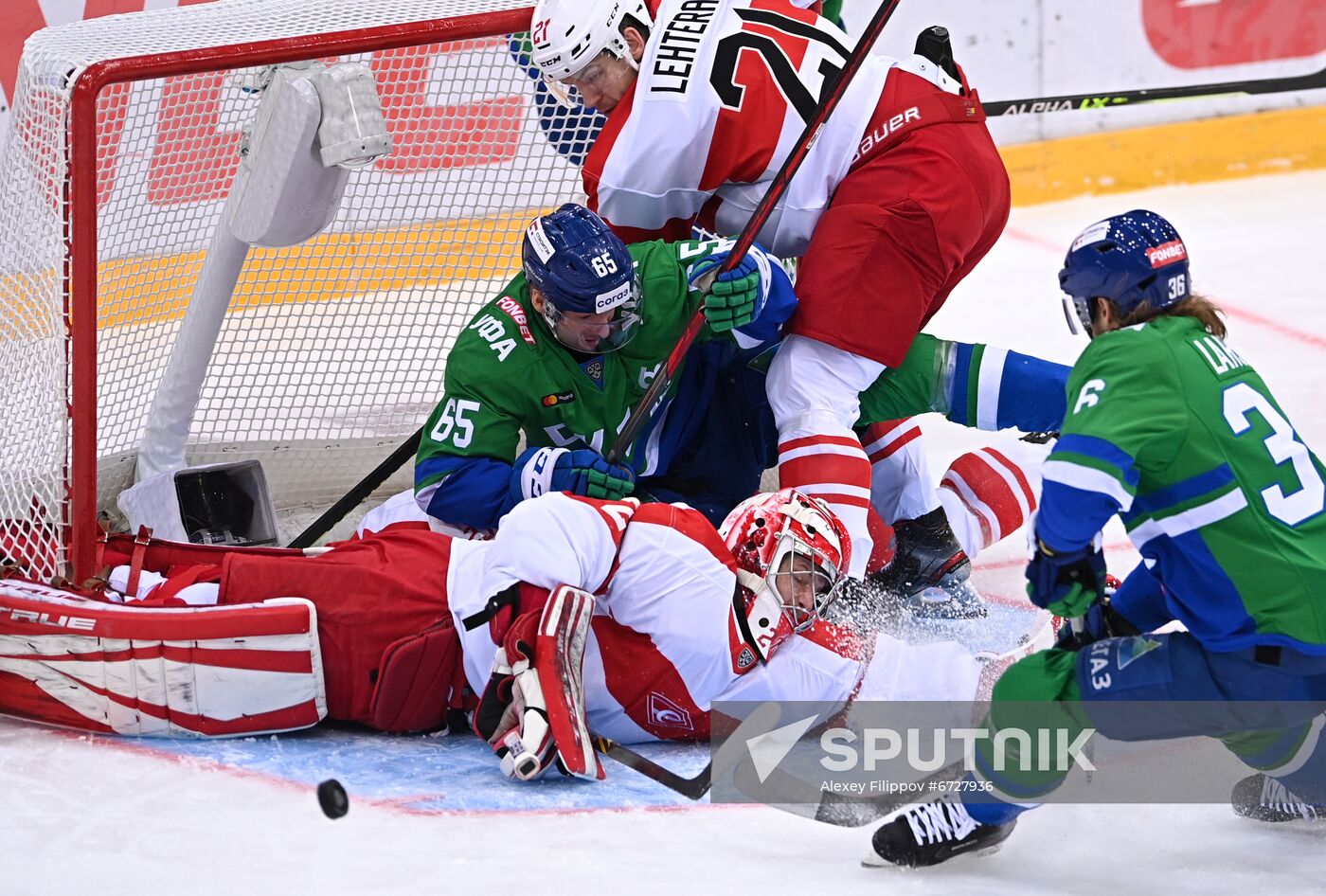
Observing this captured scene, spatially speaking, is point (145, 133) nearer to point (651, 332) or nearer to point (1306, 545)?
point (651, 332)

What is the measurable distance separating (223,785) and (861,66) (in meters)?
1.81

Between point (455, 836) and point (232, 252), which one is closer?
point (455, 836)

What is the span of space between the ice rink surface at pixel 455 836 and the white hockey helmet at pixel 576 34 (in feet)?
4.14

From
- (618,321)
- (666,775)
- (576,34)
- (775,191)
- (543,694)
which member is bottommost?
(666,775)

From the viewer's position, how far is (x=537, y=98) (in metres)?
3.80

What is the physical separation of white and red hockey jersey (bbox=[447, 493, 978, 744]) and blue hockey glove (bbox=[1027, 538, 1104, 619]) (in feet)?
1.94

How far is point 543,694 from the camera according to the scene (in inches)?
99.9

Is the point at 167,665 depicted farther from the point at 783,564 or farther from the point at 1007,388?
the point at 1007,388

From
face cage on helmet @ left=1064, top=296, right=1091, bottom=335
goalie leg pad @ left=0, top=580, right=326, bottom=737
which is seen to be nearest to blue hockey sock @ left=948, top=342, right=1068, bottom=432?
face cage on helmet @ left=1064, top=296, right=1091, bottom=335

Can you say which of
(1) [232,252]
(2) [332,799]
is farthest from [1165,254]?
(1) [232,252]

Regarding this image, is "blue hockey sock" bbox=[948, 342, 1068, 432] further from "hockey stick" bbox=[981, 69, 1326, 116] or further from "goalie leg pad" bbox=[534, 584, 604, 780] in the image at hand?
"hockey stick" bbox=[981, 69, 1326, 116]

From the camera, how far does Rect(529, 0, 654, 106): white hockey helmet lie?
3.12 metres

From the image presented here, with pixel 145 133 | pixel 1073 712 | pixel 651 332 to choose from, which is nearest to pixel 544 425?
pixel 651 332

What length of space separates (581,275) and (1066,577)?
112 cm
